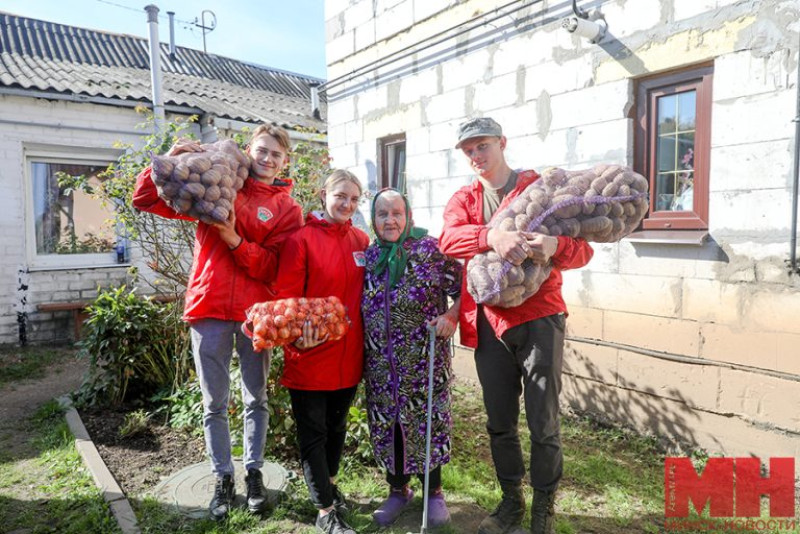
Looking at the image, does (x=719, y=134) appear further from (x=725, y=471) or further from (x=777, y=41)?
(x=725, y=471)

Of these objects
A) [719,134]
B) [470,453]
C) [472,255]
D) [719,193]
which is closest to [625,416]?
[470,453]

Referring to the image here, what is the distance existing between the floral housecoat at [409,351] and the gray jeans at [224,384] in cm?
61

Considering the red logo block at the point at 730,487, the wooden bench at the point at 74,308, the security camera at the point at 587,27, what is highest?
the security camera at the point at 587,27

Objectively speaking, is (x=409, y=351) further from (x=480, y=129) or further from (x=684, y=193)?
(x=684, y=193)

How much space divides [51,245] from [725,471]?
815 cm

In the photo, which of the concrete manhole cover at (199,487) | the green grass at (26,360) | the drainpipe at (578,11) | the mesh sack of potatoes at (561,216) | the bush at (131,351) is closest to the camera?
the mesh sack of potatoes at (561,216)

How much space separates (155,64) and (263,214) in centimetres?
606

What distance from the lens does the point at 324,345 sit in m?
2.55

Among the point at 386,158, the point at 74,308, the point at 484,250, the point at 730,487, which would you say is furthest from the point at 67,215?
the point at 730,487

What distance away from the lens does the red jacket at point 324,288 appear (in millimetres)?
2566

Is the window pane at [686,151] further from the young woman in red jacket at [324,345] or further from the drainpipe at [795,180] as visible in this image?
the young woman in red jacket at [324,345]

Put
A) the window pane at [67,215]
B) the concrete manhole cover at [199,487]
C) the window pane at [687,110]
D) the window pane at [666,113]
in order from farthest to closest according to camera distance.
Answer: the window pane at [67,215], the window pane at [666,113], the window pane at [687,110], the concrete manhole cover at [199,487]

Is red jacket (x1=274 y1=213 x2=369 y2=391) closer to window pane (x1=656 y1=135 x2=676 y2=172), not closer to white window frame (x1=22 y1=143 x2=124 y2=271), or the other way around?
window pane (x1=656 y1=135 x2=676 y2=172)

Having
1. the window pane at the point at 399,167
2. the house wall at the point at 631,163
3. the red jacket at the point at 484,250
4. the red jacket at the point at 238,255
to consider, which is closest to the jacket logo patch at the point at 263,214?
the red jacket at the point at 238,255
